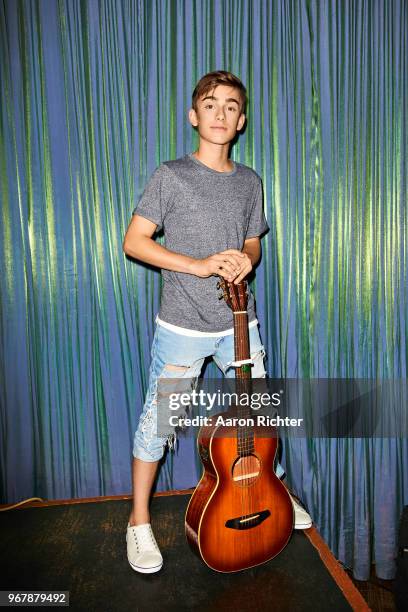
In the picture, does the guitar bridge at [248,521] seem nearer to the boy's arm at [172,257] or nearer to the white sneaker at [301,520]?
the white sneaker at [301,520]

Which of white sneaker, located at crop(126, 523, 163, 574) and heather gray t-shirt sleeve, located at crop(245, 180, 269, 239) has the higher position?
heather gray t-shirt sleeve, located at crop(245, 180, 269, 239)

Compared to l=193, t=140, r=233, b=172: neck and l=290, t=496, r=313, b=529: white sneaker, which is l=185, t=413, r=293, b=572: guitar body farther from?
l=193, t=140, r=233, b=172: neck

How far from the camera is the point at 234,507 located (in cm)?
152

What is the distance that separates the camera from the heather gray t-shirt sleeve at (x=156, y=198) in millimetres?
1633

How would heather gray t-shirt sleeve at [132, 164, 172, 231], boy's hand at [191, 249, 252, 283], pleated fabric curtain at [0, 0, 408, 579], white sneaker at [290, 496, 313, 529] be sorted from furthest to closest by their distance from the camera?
pleated fabric curtain at [0, 0, 408, 579]
white sneaker at [290, 496, 313, 529]
heather gray t-shirt sleeve at [132, 164, 172, 231]
boy's hand at [191, 249, 252, 283]

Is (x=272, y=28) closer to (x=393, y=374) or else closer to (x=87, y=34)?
(x=87, y=34)

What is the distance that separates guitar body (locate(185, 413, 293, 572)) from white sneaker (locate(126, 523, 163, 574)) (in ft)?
0.52

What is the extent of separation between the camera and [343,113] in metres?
2.12

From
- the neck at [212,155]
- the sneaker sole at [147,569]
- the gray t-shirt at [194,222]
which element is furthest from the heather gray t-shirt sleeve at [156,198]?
the sneaker sole at [147,569]

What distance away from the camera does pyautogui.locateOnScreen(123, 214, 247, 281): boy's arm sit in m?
1.49

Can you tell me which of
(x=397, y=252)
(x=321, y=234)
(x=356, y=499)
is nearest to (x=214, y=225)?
(x=321, y=234)

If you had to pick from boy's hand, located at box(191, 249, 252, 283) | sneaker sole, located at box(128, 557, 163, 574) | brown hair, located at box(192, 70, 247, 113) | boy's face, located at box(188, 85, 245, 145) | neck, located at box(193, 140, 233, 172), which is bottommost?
sneaker sole, located at box(128, 557, 163, 574)

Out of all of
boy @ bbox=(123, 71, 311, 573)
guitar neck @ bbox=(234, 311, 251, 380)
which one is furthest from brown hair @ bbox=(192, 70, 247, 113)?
guitar neck @ bbox=(234, 311, 251, 380)

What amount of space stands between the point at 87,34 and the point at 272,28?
81cm
